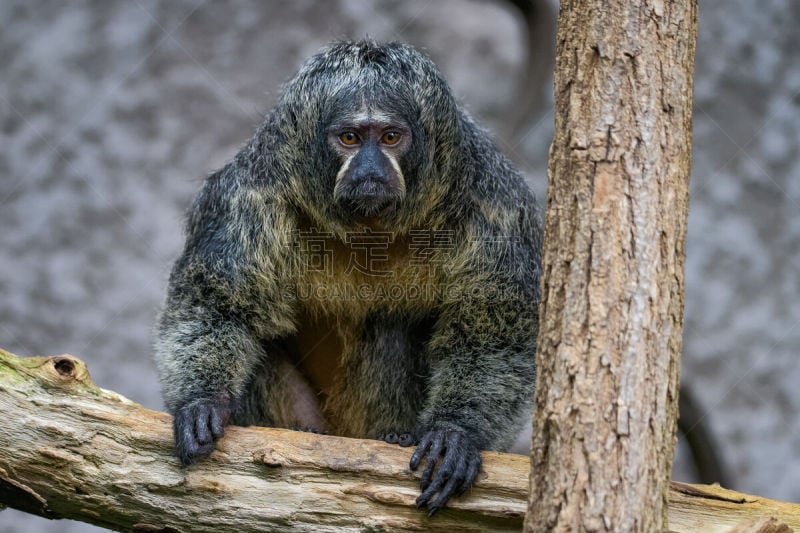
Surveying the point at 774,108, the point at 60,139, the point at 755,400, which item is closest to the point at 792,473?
the point at 755,400

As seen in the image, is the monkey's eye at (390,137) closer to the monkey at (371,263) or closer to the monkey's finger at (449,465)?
the monkey at (371,263)

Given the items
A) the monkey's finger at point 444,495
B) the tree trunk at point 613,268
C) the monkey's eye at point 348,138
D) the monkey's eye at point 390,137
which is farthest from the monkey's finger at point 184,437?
the tree trunk at point 613,268

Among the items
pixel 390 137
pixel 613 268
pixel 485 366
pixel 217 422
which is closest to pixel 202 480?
pixel 217 422

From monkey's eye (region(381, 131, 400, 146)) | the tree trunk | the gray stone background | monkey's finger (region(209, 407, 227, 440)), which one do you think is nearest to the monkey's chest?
monkey's eye (region(381, 131, 400, 146))

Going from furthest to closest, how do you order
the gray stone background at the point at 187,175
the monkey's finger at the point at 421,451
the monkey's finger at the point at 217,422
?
the gray stone background at the point at 187,175, the monkey's finger at the point at 217,422, the monkey's finger at the point at 421,451

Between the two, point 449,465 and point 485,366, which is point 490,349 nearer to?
point 485,366

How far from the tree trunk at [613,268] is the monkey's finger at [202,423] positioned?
1.93 m

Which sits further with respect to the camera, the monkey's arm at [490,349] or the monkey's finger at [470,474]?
the monkey's arm at [490,349]

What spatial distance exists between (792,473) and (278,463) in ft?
20.8

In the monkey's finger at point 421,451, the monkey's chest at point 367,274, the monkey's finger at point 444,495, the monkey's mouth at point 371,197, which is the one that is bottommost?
the monkey's finger at point 444,495

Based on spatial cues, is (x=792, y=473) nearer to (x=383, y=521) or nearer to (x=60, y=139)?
(x=383, y=521)

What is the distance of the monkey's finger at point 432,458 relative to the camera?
4.32m

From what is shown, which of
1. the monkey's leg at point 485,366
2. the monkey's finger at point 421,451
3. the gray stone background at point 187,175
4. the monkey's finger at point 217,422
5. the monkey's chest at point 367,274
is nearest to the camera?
the monkey's finger at point 421,451

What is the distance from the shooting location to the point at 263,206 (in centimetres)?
513
